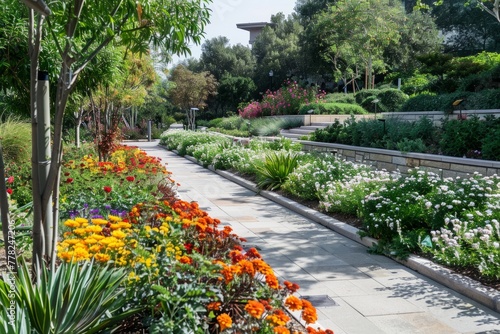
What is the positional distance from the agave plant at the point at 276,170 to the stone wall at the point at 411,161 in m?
1.58

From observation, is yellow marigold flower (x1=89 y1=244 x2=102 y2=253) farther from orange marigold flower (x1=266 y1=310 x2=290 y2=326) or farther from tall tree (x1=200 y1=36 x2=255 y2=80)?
tall tree (x1=200 y1=36 x2=255 y2=80)

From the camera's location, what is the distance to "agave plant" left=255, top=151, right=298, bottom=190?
11.4 m

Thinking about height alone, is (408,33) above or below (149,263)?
above

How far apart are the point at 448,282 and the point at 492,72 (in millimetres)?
10509

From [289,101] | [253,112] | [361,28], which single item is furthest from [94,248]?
[361,28]

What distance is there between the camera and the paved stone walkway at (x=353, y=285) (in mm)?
4453

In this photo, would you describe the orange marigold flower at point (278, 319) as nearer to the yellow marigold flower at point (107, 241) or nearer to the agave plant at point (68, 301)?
the agave plant at point (68, 301)

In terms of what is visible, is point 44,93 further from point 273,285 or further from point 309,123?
point 309,123

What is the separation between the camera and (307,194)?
980 cm

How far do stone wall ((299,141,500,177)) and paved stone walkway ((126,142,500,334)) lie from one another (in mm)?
2258

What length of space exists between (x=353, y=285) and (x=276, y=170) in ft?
20.5

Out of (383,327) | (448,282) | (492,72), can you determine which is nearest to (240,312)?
(383,327)

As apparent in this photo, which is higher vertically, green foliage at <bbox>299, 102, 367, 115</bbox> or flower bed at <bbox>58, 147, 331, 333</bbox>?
green foliage at <bbox>299, 102, 367, 115</bbox>

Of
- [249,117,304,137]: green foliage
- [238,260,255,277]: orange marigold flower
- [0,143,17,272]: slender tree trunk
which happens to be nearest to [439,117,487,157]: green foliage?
[238,260,255,277]: orange marigold flower
